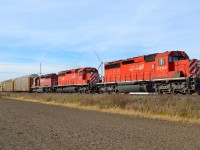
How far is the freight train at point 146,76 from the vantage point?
21.3m

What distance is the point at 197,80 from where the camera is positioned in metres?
20.0

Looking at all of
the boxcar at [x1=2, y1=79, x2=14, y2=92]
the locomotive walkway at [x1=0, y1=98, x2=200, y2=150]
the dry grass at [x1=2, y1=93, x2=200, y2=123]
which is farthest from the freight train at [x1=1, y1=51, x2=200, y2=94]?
the boxcar at [x1=2, y1=79, x2=14, y2=92]

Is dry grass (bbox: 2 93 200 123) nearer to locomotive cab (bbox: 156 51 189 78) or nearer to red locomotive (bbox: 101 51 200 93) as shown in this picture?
red locomotive (bbox: 101 51 200 93)

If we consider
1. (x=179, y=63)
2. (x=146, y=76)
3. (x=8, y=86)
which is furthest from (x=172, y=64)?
(x=8, y=86)

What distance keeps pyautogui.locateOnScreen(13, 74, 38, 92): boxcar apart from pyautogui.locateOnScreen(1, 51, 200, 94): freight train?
20.1 m

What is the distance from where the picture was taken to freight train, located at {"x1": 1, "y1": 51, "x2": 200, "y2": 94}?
838 inches

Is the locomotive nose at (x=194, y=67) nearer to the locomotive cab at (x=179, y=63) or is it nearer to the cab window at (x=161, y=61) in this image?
the locomotive cab at (x=179, y=63)

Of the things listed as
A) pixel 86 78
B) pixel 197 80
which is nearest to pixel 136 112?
pixel 197 80

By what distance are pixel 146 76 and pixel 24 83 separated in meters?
41.2

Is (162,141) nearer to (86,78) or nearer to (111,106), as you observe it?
(111,106)

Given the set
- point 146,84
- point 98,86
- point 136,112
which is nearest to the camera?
point 136,112

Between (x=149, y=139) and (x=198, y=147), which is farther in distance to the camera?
(x=149, y=139)

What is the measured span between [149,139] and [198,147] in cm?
144

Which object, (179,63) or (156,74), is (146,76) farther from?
(179,63)
